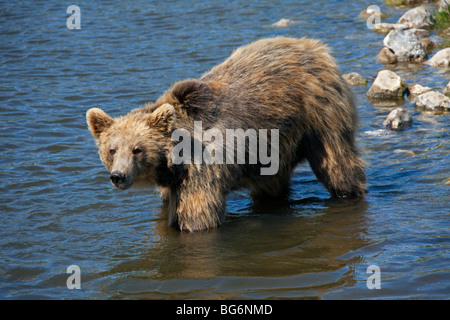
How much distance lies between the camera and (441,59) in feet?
38.6

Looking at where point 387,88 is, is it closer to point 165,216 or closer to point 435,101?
point 435,101

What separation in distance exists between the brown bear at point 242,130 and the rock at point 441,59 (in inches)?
183

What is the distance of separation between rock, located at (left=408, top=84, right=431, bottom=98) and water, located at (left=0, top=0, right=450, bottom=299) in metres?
0.28

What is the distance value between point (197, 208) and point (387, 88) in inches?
203

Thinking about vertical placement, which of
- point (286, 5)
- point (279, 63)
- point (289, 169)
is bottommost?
point (289, 169)

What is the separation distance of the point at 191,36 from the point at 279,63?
316 inches

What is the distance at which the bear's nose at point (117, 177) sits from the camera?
20.6ft

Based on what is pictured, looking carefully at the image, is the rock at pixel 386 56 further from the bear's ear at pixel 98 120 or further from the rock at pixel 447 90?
the bear's ear at pixel 98 120

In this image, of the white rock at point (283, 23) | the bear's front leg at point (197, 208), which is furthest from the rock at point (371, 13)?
the bear's front leg at point (197, 208)

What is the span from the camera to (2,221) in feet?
24.0

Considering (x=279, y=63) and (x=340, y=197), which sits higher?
(x=279, y=63)

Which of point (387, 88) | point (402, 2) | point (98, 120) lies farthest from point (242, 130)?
point (402, 2)

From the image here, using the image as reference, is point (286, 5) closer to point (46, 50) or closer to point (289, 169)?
point (46, 50)
